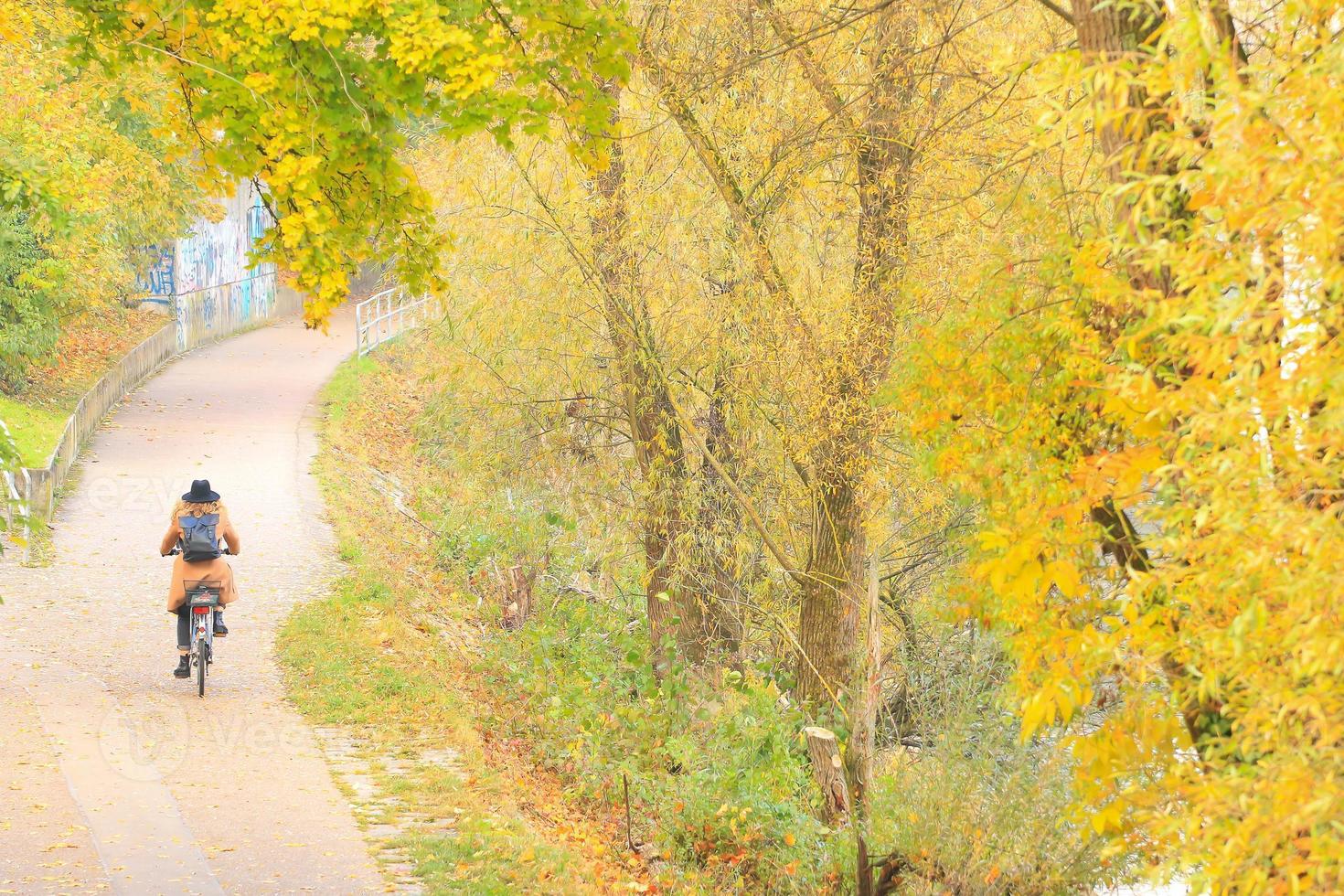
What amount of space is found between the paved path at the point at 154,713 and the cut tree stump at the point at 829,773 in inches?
142

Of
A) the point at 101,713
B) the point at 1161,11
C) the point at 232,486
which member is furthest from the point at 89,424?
the point at 1161,11

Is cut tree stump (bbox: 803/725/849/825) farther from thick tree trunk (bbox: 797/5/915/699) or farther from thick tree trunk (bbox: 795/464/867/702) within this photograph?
thick tree trunk (bbox: 797/5/915/699)

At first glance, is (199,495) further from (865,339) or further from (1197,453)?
(1197,453)

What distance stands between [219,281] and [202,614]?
2887 centimetres

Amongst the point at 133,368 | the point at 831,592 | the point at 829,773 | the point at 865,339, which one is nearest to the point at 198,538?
the point at 829,773

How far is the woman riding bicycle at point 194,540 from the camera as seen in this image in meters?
12.3

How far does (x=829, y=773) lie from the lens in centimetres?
1120

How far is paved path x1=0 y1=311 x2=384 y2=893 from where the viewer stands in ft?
28.2

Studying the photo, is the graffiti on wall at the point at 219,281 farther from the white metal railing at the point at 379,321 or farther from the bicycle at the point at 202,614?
the bicycle at the point at 202,614

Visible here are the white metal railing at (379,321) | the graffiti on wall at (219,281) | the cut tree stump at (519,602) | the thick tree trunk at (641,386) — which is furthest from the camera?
the graffiti on wall at (219,281)

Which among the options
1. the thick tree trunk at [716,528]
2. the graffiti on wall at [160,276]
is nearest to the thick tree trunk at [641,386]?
the thick tree trunk at [716,528]

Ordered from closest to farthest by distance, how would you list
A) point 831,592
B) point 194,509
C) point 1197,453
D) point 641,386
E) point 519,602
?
1. point 1197,453
2. point 194,509
3. point 831,592
4. point 641,386
5. point 519,602

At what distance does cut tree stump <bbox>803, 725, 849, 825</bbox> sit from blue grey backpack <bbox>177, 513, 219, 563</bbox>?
17.4ft

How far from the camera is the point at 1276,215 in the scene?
4531 millimetres
